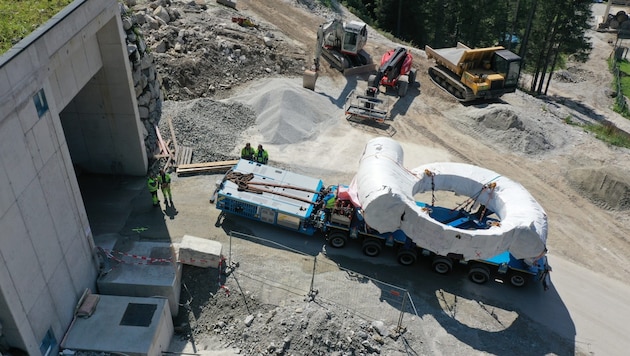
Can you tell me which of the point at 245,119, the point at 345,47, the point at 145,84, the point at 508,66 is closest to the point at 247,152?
the point at 245,119

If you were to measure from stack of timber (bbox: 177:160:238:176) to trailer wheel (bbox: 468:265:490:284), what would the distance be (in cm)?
1010

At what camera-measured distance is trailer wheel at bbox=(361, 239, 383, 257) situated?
15.9m

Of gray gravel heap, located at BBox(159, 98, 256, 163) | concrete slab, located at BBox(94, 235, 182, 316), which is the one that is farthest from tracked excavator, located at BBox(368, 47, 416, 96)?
concrete slab, located at BBox(94, 235, 182, 316)

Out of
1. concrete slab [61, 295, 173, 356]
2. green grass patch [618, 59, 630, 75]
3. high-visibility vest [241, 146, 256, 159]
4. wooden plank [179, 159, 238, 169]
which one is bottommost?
green grass patch [618, 59, 630, 75]

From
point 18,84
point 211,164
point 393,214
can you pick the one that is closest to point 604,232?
point 393,214

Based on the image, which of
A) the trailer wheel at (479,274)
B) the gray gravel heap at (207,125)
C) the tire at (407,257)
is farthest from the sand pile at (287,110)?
the trailer wheel at (479,274)

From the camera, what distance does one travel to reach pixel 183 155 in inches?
790

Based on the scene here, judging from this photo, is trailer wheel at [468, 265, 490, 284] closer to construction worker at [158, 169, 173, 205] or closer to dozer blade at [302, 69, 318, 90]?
construction worker at [158, 169, 173, 205]

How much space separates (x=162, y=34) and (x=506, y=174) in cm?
1940

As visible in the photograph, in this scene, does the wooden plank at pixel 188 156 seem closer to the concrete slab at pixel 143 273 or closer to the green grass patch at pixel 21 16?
the concrete slab at pixel 143 273

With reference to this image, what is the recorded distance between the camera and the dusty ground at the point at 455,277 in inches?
539

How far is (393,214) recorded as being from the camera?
47.4ft

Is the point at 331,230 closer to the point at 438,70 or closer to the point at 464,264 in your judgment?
the point at 464,264

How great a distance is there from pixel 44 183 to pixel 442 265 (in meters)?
11.6
